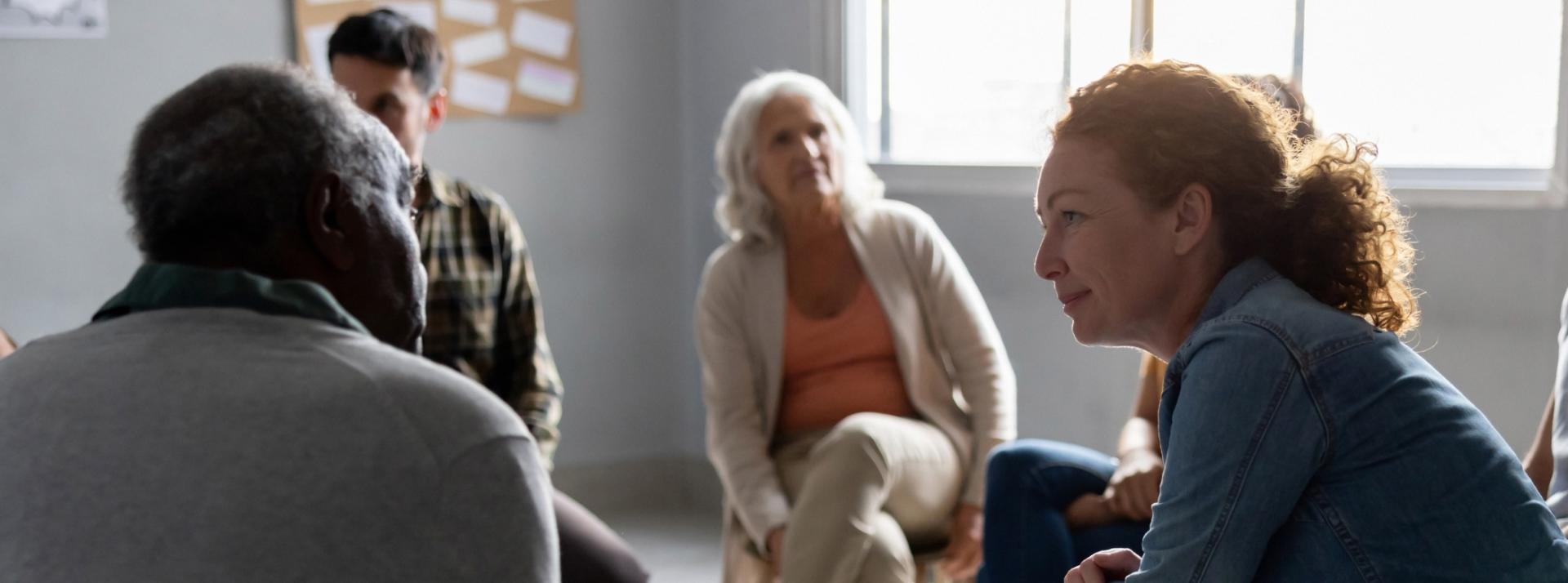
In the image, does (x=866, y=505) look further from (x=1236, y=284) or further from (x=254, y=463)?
(x=254, y=463)

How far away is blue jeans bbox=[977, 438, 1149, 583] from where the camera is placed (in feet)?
7.40

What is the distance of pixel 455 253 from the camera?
2756 millimetres

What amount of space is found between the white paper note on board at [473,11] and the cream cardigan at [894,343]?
61.4 inches

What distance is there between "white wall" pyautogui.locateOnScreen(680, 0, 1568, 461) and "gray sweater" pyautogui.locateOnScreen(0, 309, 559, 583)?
7.33 ft

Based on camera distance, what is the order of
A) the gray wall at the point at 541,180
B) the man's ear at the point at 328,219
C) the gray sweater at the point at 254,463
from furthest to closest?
the gray wall at the point at 541,180, the man's ear at the point at 328,219, the gray sweater at the point at 254,463

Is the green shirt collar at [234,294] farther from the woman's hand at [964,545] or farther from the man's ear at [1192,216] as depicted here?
the woman's hand at [964,545]

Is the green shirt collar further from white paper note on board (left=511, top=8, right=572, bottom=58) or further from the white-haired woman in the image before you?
white paper note on board (left=511, top=8, right=572, bottom=58)

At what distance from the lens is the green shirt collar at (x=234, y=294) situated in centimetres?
114

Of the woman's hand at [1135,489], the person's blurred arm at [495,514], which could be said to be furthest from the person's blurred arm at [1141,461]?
the person's blurred arm at [495,514]

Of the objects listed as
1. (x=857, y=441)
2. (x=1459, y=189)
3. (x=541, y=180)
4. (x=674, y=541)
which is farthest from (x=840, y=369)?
(x=541, y=180)

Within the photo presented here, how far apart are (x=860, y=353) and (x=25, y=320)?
232 centimetres

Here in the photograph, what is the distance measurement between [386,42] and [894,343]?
114cm

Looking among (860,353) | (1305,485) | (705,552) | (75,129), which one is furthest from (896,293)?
(75,129)

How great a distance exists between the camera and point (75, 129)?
384 centimetres
